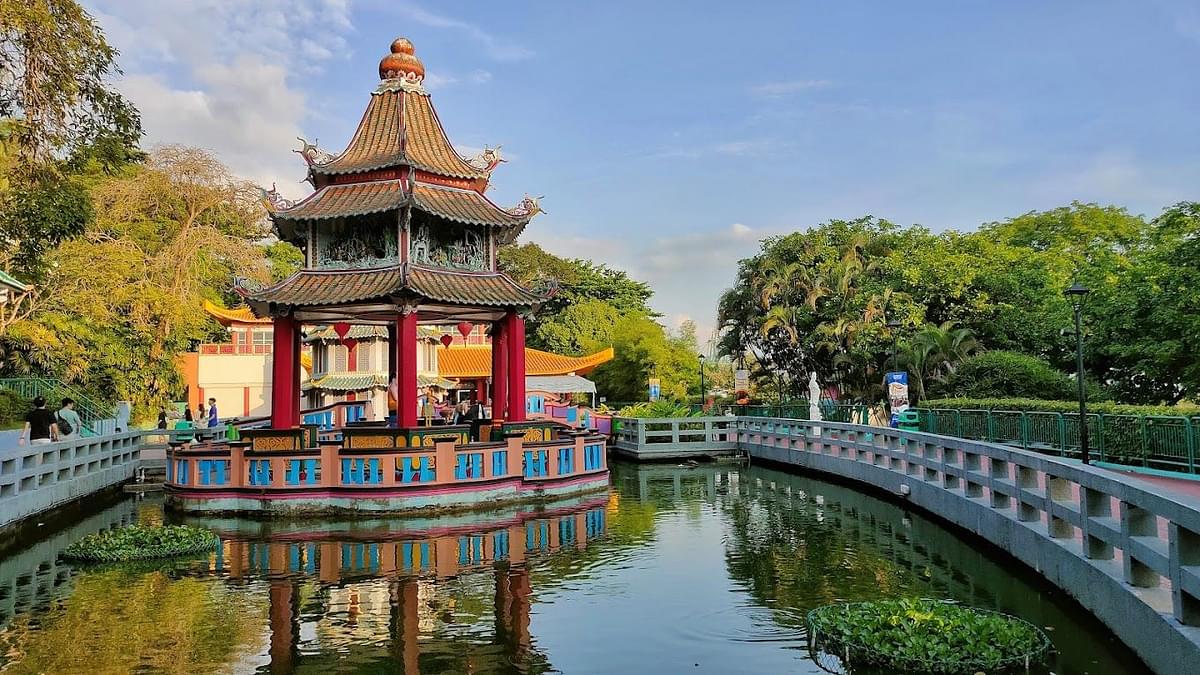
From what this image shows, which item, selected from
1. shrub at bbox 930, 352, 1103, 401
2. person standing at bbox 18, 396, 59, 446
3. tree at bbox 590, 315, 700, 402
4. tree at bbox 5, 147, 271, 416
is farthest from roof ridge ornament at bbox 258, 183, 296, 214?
tree at bbox 590, 315, 700, 402

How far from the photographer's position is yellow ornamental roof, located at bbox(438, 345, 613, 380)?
148 feet

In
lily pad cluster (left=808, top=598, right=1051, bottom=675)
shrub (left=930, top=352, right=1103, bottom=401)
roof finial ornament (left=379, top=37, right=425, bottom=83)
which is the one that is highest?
roof finial ornament (left=379, top=37, right=425, bottom=83)

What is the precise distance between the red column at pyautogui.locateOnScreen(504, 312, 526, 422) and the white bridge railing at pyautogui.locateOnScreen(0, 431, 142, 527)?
9081 mm

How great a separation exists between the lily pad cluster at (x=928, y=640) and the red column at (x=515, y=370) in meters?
13.3

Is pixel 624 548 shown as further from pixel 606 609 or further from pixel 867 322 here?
pixel 867 322

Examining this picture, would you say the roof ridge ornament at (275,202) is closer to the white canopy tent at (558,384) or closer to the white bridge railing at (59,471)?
the white bridge railing at (59,471)

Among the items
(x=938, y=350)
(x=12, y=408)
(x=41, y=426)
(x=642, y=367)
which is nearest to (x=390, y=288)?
(x=41, y=426)

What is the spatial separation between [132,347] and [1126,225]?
148 ft

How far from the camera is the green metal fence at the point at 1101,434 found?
13.9 m

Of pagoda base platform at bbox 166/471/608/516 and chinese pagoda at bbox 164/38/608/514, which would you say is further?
chinese pagoda at bbox 164/38/608/514

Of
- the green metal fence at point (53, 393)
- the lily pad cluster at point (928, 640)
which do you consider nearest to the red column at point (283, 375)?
the green metal fence at point (53, 393)

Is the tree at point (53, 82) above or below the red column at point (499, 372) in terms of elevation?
above

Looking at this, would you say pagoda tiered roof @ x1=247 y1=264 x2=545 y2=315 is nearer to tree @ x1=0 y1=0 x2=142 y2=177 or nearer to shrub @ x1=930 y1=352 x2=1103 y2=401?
tree @ x1=0 y1=0 x2=142 y2=177

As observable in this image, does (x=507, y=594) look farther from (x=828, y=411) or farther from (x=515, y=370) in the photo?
(x=828, y=411)
